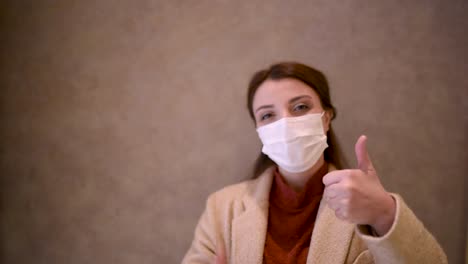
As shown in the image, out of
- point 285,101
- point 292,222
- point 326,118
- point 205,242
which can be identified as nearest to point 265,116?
point 285,101

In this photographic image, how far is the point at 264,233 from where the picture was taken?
2.78 ft

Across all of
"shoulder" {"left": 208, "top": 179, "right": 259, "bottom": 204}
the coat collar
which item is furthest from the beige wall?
the coat collar

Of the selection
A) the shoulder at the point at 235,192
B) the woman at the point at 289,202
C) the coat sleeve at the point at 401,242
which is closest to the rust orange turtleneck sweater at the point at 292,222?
the woman at the point at 289,202

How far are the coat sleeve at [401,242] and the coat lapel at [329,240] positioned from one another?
0.13m

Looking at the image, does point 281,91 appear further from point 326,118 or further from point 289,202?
point 289,202

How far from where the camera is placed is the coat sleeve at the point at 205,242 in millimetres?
883

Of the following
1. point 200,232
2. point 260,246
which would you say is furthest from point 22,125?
point 260,246

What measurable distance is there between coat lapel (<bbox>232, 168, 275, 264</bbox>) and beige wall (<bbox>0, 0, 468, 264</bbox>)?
230 millimetres

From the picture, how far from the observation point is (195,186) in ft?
3.71

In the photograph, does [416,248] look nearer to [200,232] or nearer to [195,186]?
[200,232]

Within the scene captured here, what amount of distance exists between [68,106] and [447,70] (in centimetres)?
144

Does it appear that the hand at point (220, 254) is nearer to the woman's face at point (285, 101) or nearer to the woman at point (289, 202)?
the woman at point (289, 202)

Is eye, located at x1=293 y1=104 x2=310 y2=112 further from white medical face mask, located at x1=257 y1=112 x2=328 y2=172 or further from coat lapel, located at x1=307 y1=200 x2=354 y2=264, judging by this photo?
coat lapel, located at x1=307 y1=200 x2=354 y2=264

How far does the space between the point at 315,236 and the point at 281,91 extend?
1.35 feet
